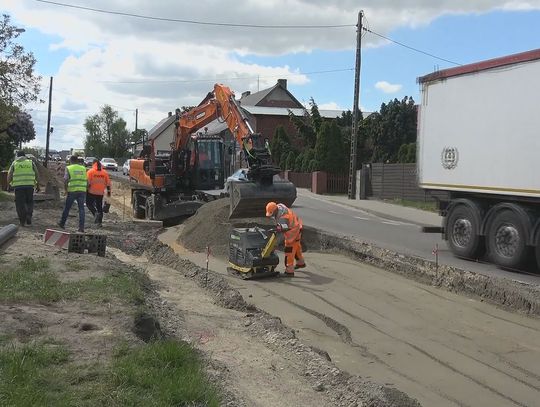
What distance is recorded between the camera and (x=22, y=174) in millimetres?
13195

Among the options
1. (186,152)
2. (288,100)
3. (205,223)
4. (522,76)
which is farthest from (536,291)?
(288,100)

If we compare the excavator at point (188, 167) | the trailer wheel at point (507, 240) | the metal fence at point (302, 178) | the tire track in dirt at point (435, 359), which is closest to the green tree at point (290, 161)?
the metal fence at point (302, 178)

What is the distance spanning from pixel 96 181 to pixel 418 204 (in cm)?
1694

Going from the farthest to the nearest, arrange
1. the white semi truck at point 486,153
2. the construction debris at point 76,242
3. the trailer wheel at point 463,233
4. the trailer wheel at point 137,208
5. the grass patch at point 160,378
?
the trailer wheel at point 137,208 → the trailer wheel at point 463,233 → the white semi truck at point 486,153 → the construction debris at point 76,242 → the grass patch at point 160,378

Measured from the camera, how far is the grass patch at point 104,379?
3748mm

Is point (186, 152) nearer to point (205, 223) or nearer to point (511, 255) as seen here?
point (205, 223)

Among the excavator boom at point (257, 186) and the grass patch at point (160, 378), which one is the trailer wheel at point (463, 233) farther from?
the grass patch at point (160, 378)

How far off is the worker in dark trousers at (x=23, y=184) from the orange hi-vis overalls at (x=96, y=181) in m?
2.19

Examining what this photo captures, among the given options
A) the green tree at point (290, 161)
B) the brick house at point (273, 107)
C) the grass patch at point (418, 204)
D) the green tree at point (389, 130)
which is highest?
the brick house at point (273, 107)

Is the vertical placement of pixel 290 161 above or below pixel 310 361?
above

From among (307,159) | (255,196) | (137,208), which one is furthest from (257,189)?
(307,159)

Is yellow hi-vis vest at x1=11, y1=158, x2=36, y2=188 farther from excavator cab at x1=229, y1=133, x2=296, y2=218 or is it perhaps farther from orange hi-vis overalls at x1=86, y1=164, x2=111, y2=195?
excavator cab at x1=229, y1=133, x2=296, y2=218

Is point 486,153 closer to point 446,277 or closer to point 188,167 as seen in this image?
point 446,277

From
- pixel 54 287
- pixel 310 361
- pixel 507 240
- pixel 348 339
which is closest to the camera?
pixel 310 361
